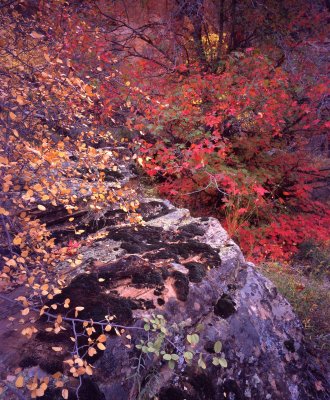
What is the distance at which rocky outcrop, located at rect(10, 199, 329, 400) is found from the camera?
1.99 m

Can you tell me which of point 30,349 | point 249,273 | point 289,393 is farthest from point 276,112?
point 30,349

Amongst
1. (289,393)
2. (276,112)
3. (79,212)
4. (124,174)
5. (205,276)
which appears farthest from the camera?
(276,112)

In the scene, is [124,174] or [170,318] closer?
[170,318]

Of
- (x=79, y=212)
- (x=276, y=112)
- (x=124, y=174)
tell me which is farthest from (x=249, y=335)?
(x=276, y=112)

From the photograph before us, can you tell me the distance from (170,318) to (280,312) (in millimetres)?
1260

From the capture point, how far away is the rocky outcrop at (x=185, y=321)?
6.54ft

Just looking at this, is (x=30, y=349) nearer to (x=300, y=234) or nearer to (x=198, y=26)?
(x=300, y=234)

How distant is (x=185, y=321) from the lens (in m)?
2.38

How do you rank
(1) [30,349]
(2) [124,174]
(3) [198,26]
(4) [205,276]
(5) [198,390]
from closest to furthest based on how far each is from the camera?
1. (1) [30,349]
2. (5) [198,390]
3. (4) [205,276]
4. (2) [124,174]
5. (3) [198,26]

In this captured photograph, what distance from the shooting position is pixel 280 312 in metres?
2.96

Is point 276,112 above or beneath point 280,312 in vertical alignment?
above

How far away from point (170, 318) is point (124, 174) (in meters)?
3.03

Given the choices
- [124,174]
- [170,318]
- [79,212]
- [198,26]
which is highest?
[198,26]

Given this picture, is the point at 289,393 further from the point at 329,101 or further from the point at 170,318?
the point at 329,101
